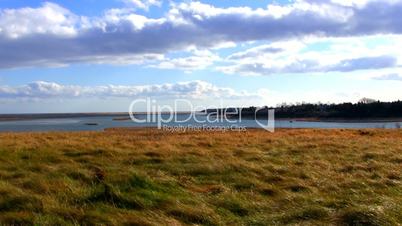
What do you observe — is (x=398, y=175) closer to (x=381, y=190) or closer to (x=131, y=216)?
(x=381, y=190)

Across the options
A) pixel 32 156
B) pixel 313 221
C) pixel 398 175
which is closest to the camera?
pixel 313 221

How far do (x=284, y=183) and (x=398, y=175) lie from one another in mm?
2923

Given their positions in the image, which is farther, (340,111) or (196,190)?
(340,111)

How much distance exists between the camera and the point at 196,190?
8.84 meters

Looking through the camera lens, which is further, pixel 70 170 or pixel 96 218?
pixel 70 170

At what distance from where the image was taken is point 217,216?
6.57m

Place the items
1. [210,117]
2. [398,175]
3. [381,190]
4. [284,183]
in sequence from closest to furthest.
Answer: [381,190]
[284,183]
[398,175]
[210,117]

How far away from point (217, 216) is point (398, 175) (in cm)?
596

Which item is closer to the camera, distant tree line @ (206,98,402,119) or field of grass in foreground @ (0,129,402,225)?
field of grass in foreground @ (0,129,402,225)

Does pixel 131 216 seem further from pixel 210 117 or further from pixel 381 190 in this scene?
pixel 210 117

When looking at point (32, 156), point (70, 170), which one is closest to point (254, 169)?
point (70, 170)

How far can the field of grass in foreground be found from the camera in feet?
20.9

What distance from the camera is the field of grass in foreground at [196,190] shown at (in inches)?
251

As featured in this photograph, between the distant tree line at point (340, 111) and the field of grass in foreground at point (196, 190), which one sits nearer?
the field of grass in foreground at point (196, 190)
